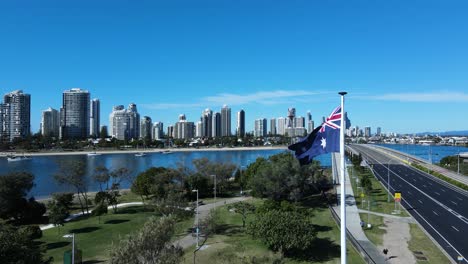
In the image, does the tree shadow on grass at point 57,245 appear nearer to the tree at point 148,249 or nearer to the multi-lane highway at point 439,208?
the tree at point 148,249

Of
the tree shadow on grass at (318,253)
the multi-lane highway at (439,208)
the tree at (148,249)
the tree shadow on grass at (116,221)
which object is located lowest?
the tree shadow on grass at (318,253)

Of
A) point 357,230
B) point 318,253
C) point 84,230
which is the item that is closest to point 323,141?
point 318,253

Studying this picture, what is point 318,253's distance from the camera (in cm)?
2627

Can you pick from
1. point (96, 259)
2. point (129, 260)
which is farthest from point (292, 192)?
point (129, 260)

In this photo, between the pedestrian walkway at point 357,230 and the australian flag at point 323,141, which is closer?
the australian flag at point 323,141

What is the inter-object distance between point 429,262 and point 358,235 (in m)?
7.16

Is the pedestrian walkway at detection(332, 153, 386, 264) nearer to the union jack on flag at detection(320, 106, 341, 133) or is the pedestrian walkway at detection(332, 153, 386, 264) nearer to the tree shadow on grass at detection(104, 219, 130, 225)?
the union jack on flag at detection(320, 106, 341, 133)

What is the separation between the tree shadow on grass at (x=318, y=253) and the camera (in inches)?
993

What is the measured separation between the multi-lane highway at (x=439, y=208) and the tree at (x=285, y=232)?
9750 millimetres

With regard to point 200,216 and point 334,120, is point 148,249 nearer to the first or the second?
point 334,120

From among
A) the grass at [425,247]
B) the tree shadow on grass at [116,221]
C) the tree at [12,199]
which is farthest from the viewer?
the tree at [12,199]

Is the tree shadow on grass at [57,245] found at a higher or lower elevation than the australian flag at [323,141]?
lower

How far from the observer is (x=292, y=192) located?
141 ft

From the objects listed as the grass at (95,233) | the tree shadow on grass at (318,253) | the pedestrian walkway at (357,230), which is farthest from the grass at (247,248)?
the grass at (95,233)
